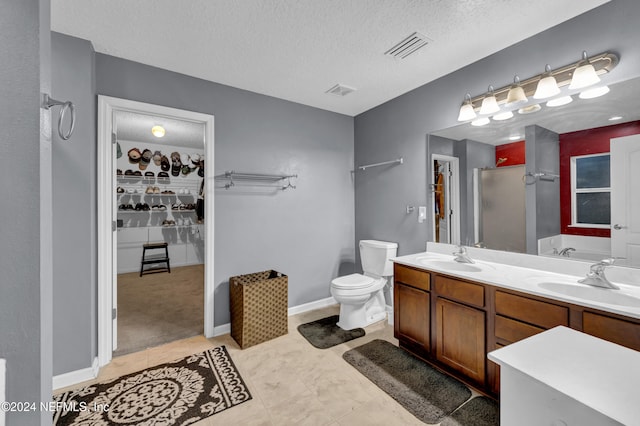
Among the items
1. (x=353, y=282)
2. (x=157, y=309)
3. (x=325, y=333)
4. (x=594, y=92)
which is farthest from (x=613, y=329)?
(x=157, y=309)

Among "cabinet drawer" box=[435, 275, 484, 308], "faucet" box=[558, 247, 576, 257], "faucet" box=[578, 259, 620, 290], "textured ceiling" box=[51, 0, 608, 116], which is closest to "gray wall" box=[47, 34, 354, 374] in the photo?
"textured ceiling" box=[51, 0, 608, 116]

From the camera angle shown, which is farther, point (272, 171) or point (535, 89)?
point (272, 171)

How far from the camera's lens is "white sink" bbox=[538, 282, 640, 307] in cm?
139

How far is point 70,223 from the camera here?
6.31 feet

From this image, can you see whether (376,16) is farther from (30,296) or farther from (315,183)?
(30,296)

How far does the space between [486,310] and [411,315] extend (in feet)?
2.13

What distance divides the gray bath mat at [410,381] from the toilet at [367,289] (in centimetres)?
37

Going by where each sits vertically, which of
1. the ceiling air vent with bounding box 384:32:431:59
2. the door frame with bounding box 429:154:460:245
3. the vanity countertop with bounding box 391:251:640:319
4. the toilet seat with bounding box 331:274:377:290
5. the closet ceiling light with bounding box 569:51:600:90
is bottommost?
the toilet seat with bounding box 331:274:377:290

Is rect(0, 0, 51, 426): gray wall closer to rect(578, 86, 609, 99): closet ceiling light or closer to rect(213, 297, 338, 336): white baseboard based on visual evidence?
rect(213, 297, 338, 336): white baseboard

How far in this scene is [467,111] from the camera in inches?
88.5

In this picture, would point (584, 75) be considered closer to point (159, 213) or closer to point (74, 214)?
point (74, 214)

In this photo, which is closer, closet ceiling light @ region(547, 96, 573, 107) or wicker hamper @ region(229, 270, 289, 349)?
closet ceiling light @ region(547, 96, 573, 107)

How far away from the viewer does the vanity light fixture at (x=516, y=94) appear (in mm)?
1891

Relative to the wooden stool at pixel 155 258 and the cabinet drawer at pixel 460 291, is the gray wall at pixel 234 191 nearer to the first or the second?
the cabinet drawer at pixel 460 291
